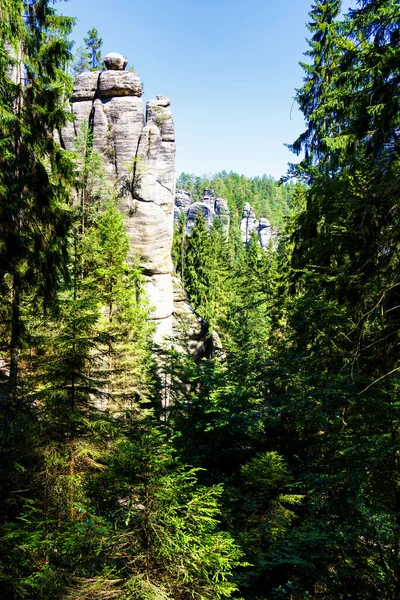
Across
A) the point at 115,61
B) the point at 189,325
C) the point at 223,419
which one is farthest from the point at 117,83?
the point at 223,419

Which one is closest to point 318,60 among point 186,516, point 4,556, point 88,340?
point 88,340

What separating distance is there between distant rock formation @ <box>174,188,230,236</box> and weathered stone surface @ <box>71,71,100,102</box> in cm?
6311

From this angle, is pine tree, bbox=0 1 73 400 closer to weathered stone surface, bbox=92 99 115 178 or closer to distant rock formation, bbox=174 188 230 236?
weathered stone surface, bbox=92 99 115 178

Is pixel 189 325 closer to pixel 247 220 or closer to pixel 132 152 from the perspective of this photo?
pixel 132 152

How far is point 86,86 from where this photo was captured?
25.1m

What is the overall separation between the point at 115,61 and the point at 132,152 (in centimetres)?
659

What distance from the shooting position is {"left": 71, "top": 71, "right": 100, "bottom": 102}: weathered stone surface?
25.0 meters

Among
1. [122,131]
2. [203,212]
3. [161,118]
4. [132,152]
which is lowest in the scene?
[203,212]

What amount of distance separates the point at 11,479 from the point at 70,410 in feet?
4.17

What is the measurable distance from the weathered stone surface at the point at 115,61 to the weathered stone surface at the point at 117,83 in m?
0.78

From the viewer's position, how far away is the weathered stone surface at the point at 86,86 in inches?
985

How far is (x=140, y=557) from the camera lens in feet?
10.8

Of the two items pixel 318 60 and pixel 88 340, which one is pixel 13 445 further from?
pixel 318 60

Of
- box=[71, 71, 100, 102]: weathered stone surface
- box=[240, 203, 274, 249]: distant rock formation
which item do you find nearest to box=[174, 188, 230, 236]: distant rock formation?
box=[240, 203, 274, 249]: distant rock formation
